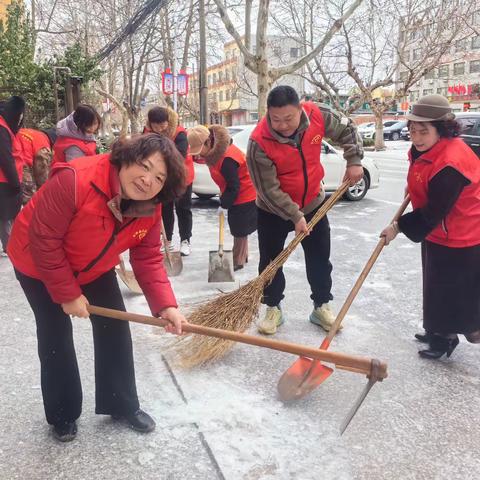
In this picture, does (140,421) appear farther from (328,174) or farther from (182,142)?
(328,174)

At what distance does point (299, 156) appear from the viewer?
126 inches

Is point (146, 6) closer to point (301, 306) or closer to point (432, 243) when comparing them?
point (301, 306)

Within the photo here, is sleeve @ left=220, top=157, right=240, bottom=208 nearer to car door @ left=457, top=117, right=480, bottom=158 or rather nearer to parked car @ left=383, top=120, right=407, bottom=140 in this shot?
car door @ left=457, top=117, right=480, bottom=158

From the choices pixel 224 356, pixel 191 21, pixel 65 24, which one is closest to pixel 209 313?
pixel 224 356

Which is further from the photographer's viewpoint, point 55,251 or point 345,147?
point 345,147

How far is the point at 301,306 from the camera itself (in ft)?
13.2

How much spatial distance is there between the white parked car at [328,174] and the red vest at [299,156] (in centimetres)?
502

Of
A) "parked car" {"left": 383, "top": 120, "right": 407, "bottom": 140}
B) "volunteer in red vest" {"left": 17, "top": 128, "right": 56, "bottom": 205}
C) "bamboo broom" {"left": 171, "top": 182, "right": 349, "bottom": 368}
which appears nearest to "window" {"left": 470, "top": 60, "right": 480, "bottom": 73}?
"parked car" {"left": 383, "top": 120, "right": 407, "bottom": 140}

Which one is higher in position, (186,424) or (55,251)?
(55,251)

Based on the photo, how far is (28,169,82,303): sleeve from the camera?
1816 millimetres

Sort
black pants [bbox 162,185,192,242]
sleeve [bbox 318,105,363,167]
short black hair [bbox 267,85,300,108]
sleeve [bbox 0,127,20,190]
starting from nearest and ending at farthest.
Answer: short black hair [bbox 267,85,300,108]
sleeve [bbox 318,105,363,167]
sleeve [bbox 0,127,20,190]
black pants [bbox 162,185,192,242]

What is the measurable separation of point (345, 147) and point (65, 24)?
23.6 meters

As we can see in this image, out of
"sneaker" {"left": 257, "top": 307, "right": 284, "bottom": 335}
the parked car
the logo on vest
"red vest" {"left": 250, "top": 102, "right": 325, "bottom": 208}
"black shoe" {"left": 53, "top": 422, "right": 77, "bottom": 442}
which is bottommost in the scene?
"black shoe" {"left": 53, "top": 422, "right": 77, "bottom": 442}

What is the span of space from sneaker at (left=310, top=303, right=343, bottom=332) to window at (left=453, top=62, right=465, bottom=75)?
166ft
